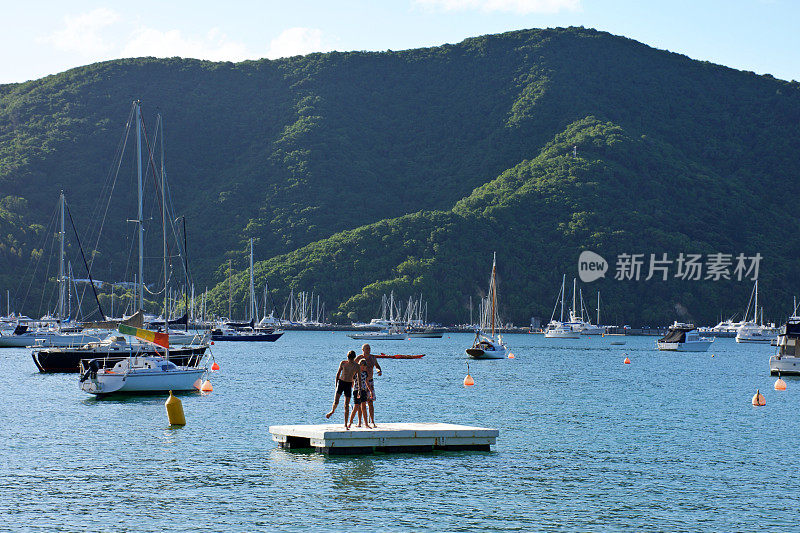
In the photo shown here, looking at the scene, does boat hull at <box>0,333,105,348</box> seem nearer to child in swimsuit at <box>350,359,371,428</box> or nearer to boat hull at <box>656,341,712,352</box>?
child in swimsuit at <box>350,359,371,428</box>

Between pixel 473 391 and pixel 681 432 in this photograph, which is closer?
pixel 681 432

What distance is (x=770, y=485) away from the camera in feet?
104

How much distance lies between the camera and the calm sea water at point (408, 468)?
86.3 feet

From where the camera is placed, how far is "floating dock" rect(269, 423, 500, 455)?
33000 millimetres

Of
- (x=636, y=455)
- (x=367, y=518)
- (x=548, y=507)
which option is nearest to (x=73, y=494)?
(x=367, y=518)

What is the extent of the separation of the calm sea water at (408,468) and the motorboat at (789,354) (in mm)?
13217

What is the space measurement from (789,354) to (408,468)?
174ft

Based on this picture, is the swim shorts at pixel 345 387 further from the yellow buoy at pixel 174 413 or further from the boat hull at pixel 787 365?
the boat hull at pixel 787 365

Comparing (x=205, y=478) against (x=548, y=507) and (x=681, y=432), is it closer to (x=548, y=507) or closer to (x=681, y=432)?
(x=548, y=507)

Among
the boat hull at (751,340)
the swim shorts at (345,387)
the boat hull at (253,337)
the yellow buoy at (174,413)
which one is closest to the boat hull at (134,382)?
the yellow buoy at (174,413)

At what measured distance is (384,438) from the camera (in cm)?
3338

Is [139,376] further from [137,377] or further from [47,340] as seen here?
[47,340]

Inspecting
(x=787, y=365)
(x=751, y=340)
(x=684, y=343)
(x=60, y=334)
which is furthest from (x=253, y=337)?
(x=787, y=365)

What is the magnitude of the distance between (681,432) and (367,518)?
2247 cm
